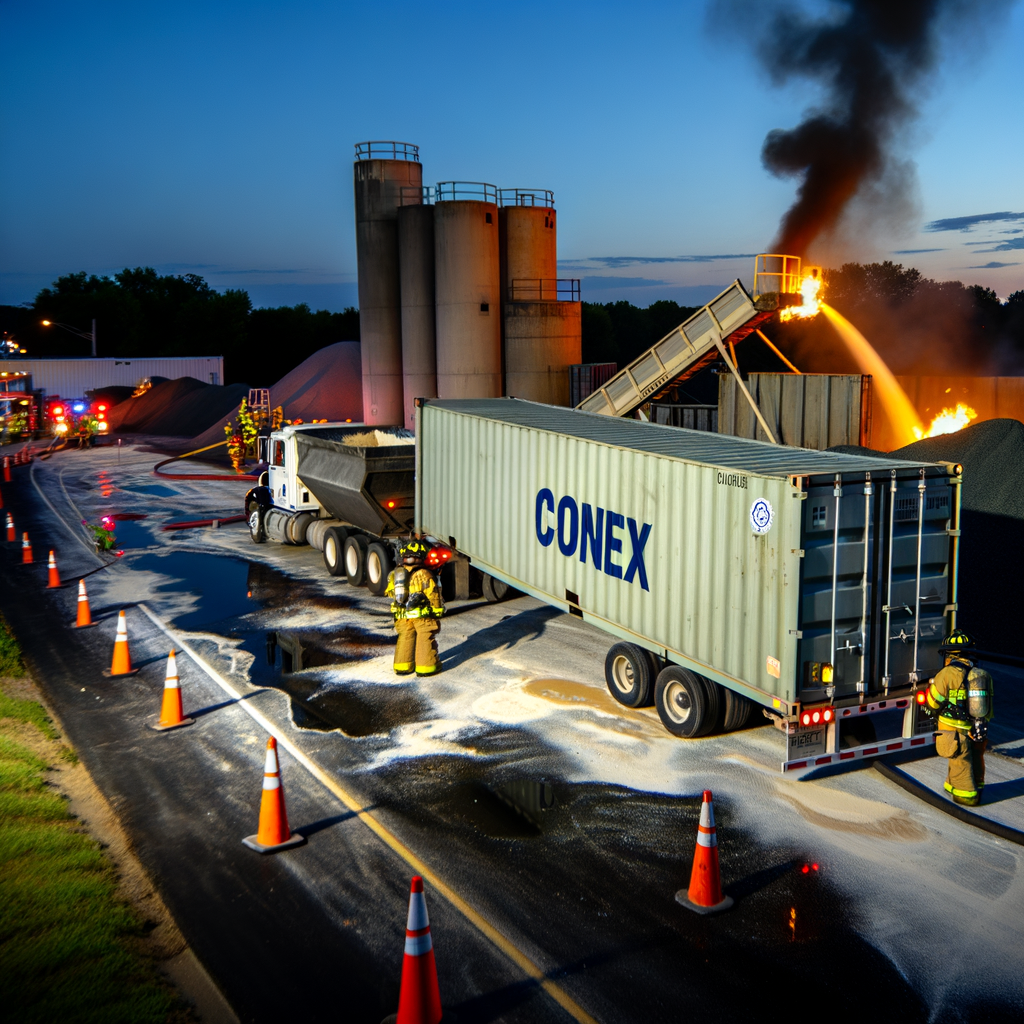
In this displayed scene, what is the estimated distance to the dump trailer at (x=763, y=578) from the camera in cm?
962

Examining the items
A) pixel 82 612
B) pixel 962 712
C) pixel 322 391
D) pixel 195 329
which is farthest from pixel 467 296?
pixel 195 329

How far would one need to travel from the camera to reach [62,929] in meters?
7.32

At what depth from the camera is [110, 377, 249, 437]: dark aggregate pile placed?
58469mm

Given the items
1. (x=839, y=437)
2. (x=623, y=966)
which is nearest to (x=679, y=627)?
(x=623, y=966)

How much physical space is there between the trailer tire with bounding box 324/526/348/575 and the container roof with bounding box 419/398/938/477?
4012 millimetres

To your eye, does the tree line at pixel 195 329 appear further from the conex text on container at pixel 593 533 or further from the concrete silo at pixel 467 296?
the conex text on container at pixel 593 533

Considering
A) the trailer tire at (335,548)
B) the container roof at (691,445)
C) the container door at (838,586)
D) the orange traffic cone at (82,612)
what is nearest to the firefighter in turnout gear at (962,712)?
the container door at (838,586)

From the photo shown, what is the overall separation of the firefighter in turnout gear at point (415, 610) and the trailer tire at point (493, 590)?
14.8ft

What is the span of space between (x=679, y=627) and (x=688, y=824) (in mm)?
2438

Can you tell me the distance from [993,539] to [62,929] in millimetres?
14121

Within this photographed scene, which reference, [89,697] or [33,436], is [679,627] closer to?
[89,697]

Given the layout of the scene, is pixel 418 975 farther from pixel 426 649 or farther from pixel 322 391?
pixel 322 391

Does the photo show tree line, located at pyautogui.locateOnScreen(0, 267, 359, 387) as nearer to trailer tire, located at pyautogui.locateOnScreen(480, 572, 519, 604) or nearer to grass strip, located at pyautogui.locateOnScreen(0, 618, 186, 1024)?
trailer tire, located at pyautogui.locateOnScreen(480, 572, 519, 604)

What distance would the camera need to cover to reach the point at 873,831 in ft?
30.4
